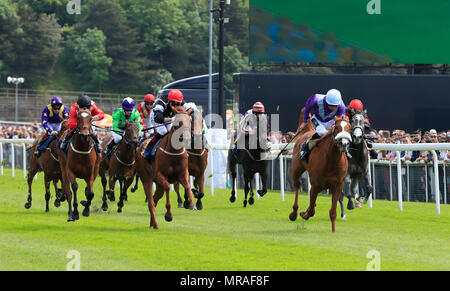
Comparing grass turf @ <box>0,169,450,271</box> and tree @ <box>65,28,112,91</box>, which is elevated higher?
tree @ <box>65,28,112,91</box>

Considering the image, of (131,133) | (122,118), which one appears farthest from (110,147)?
(131,133)

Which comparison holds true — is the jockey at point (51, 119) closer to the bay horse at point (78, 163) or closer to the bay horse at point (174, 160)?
the bay horse at point (78, 163)

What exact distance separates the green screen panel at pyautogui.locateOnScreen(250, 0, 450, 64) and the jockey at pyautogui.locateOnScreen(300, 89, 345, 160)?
42.6 feet

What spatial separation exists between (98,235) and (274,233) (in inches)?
83.4

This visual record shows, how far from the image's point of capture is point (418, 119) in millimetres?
23359

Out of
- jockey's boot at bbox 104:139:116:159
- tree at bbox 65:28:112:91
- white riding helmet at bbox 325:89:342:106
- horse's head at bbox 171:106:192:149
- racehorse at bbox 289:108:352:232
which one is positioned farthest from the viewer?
tree at bbox 65:28:112:91

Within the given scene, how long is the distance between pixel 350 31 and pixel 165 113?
44.6 ft

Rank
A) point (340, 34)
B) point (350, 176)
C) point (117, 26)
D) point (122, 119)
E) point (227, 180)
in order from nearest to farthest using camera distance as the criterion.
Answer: point (350, 176), point (122, 119), point (227, 180), point (340, 34), point (117, 26)

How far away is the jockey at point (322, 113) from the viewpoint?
11.8m

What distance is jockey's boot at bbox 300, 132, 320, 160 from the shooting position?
11.8 metres

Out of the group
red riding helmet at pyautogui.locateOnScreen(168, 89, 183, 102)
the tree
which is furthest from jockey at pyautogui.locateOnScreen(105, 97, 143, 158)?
the tree

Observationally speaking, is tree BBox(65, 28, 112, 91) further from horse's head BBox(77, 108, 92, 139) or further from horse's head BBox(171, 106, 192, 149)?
horse's head BBox(171, 106, 192, 149)
